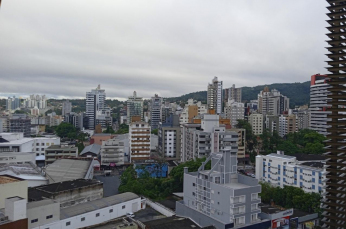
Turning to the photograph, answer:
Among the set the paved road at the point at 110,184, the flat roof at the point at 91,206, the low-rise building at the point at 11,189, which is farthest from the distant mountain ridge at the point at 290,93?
the low-rise building at the point at 11,189

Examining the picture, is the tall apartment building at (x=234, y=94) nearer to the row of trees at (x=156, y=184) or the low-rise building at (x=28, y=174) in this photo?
the row of trees at (x=156, y=184)

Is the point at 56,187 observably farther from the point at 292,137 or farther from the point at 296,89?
the point at 296,89

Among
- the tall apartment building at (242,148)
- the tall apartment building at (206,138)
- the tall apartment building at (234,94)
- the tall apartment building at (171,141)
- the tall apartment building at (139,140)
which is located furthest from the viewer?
the tall apartment building at (234,94)

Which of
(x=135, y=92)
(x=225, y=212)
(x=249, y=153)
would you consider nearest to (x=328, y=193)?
(x=225, y=212)

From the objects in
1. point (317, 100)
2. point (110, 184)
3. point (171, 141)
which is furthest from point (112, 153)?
point (317, 100)

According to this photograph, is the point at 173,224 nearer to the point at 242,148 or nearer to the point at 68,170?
the point at 68,170

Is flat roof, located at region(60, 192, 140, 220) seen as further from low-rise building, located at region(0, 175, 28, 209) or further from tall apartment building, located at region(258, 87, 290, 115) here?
tall apartment building, located at region(258, 87, 290, 115)
